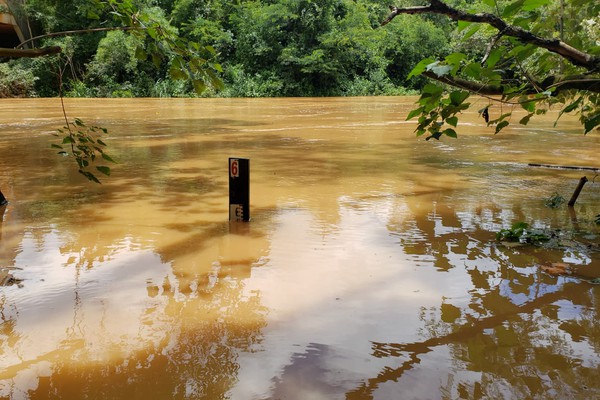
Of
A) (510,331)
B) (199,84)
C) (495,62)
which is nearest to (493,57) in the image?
(495,62)

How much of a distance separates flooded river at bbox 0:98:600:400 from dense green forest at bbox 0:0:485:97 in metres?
28.4

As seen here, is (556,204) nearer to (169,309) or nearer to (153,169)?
(169,309)

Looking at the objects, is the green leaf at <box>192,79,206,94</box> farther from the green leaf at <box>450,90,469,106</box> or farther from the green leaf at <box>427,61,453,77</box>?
the green leaf at <box>450,90,469,106</box>

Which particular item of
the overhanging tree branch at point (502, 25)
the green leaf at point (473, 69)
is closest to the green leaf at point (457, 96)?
the green leaf at point (473, 69)

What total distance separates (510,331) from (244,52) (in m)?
35.5

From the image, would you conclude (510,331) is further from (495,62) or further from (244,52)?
(244,52)

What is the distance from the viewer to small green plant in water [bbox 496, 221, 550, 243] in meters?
4.25

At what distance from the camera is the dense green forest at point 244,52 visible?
112 ft

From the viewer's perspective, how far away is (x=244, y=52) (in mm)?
36469

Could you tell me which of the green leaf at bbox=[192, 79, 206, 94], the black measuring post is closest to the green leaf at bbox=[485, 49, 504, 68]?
the green leaf at bbox=[192, 79, 206, 94]

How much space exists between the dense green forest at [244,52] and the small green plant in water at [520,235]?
30216 mm

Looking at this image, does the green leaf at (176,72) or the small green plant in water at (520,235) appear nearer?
the green leaf at (176,72)

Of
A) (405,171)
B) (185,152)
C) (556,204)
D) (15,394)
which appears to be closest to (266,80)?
(185,152)

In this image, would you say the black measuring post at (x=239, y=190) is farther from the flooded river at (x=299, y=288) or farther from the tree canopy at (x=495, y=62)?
the tree canopy at (x=495, y=62)
